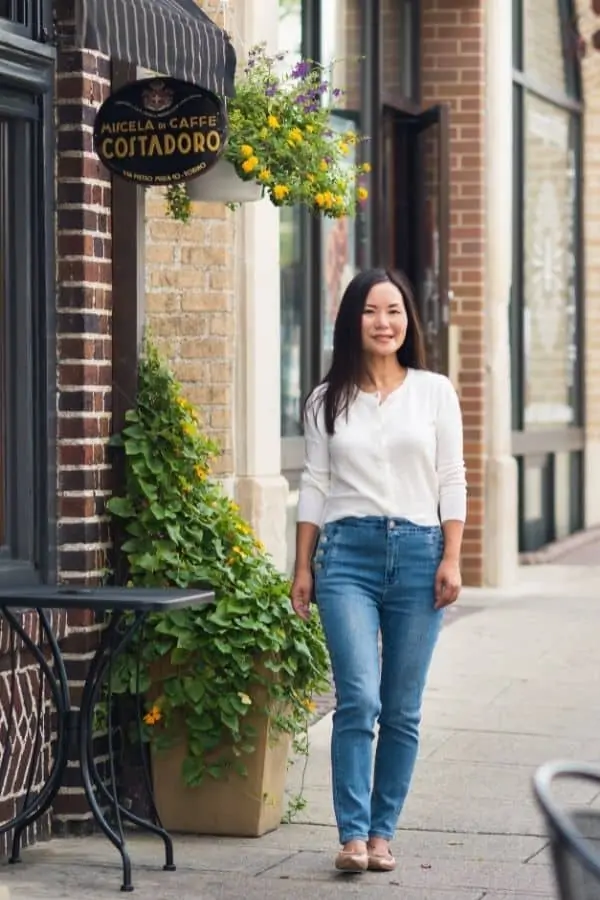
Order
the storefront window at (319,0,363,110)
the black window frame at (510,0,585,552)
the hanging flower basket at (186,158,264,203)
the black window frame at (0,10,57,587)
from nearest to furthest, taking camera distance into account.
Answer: the black window frame at (0,10,57,587) < the hanging flower basket at (186,158,264,203) < the storefront window at (319,0,363,110) < the black window frame at (510,0,585,552)

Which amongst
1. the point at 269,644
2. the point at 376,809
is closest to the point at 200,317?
the point at 269,644

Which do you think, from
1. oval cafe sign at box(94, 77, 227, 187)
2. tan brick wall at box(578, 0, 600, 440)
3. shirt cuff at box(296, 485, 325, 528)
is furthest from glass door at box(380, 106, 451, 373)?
shirt cuff at box(296, 485, 325, 528)

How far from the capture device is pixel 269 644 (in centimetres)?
665

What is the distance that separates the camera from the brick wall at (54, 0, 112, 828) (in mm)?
6793

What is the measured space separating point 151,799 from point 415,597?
44.5 inches

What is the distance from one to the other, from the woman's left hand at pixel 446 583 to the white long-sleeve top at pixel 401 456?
0.48ft

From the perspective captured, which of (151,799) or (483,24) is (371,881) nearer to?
(151,799)

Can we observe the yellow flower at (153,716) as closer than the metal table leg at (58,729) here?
No

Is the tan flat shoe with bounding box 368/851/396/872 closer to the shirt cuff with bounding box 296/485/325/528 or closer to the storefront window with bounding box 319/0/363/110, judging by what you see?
the shirt cuff with bounding box 296/485/325/528

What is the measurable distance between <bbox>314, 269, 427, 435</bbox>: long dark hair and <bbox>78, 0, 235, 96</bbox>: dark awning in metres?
0.91

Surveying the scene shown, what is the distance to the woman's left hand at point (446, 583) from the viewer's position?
616cm

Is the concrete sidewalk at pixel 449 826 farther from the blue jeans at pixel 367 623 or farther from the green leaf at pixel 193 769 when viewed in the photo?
the blue jeans at pixel 367 623

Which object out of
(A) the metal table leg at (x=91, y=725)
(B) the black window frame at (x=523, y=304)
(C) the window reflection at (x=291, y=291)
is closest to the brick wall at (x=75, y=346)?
(A) the metal table leg at (x=91, y=725)

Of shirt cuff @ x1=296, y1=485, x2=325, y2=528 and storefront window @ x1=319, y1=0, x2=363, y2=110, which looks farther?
storefront window @ x1=319, y1=0, x2=363, y2=110
